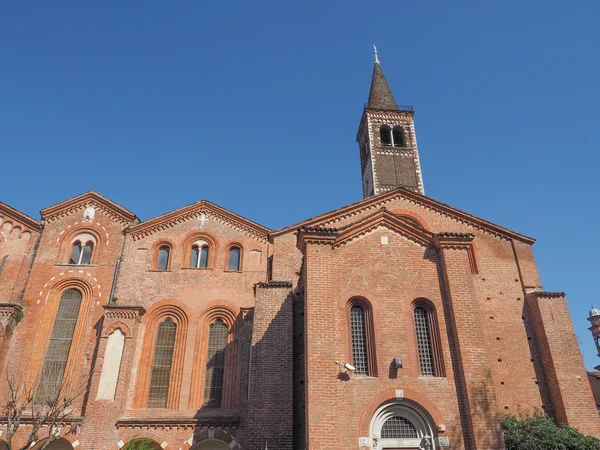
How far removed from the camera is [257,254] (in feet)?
77.9

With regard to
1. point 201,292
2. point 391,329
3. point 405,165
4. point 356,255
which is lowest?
point 391,329

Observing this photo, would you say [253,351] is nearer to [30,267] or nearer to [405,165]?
[30,267]

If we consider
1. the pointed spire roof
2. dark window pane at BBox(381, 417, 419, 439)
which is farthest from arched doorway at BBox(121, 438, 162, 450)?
the pointed spire roof

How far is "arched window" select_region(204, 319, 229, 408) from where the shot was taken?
20.6 m

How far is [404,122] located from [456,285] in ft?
75.8

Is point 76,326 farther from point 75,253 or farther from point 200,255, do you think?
point 200,255

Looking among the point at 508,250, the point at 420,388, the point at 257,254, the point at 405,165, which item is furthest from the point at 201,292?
the point at 405,165

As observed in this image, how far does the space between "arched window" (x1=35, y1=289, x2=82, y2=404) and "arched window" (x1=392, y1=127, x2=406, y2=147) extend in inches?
914

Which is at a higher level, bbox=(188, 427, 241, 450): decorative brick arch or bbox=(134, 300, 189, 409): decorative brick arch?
bbox=(134, 300, 189, 409): decorative brick arch

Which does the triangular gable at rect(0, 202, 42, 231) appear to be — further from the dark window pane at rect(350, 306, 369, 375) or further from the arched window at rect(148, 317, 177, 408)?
the dark window pane at rect(350, 306, 369, 375)

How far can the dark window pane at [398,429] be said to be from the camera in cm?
1328

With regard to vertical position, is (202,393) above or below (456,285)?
below

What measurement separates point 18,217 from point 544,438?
2483 centimetres

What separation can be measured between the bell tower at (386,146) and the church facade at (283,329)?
8614mm
